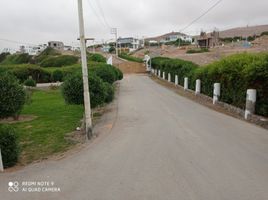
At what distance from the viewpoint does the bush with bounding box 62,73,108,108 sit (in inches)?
519

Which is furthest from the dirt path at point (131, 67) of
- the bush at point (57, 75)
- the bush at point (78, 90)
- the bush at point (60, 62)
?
the bush at point (78, 90)

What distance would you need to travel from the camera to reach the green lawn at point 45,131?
928 centimetres

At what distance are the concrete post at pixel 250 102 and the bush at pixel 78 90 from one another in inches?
244

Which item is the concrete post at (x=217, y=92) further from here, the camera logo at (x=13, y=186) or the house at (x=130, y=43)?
the house at (x=130, y=43)

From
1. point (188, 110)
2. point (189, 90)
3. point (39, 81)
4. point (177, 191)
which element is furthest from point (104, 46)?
point (177, 191)

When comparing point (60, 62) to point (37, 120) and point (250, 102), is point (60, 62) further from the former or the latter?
point (250, 102)

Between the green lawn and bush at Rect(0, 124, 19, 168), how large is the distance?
1.97ft

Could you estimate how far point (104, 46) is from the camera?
13338cm

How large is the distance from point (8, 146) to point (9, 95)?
5.67m

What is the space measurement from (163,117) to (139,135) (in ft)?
12.1

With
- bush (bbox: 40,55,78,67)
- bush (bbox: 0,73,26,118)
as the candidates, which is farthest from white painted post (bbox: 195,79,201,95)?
bush (bbox: 40,55,78,67)

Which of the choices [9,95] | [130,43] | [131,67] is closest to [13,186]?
[9,95]

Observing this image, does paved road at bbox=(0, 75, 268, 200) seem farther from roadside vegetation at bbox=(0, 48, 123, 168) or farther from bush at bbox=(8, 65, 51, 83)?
bush at bbox=(8, 65, 51, 83)

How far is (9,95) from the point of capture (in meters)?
12.6
